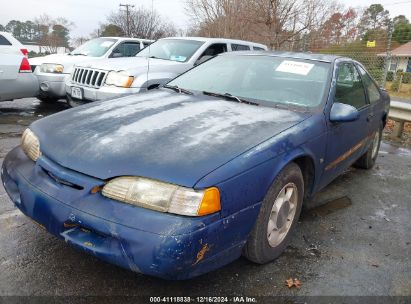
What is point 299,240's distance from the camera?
3.07 m

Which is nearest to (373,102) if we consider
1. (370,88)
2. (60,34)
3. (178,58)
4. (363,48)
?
(370,88)

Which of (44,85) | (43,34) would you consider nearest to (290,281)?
(44,85)

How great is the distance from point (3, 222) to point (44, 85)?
525 cm

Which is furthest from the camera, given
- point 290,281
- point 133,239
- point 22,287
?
point 290,281

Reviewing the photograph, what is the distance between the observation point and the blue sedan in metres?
1.97

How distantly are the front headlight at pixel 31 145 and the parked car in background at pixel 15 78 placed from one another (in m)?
4.41

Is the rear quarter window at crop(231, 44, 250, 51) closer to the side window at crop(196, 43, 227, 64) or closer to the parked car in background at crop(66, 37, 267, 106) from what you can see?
the parked car in background at crop(66, 37, 267, 106)

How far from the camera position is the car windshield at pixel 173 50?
717cm

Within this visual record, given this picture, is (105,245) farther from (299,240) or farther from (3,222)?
(299,240)

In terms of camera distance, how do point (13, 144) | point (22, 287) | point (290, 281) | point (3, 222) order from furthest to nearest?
point (13, 144)
point (3, 222)
point (290, 281)
point (22, 287)

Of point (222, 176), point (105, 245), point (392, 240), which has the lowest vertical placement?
point (392, 240)

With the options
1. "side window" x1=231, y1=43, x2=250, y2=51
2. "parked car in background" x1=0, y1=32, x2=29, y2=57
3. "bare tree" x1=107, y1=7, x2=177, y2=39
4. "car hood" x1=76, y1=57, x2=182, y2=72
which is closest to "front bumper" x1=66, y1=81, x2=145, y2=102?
"car hood" x1=76, y1=57, x2=182, y2=72

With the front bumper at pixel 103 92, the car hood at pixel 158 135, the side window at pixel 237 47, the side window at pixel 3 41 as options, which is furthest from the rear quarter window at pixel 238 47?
the car hood at pixel 158 135

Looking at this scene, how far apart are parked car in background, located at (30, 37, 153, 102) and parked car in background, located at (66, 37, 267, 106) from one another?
1059 millimetres
